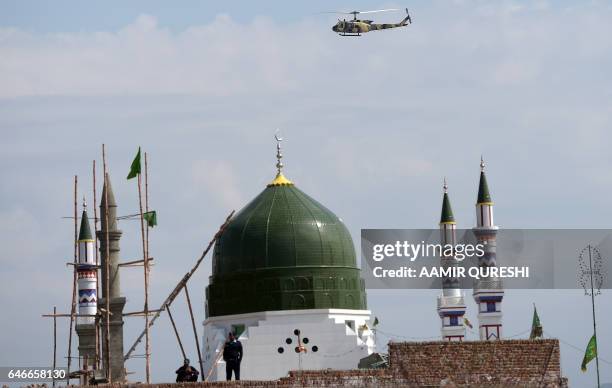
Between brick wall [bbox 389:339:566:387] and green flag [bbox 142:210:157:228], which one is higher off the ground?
green flag [bbox 142:210:157:228]

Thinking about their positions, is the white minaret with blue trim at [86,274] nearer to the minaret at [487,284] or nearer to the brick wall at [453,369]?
the minaret at [487,284]

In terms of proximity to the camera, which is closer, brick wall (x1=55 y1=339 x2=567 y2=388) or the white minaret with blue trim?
brick wall (x1=55 y1=339 x2=567 y2=388)

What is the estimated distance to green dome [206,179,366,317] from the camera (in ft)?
170

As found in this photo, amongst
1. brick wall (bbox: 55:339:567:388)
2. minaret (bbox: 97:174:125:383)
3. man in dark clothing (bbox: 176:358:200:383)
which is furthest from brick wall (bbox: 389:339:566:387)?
minaret (bbox: 97:174:125:383)

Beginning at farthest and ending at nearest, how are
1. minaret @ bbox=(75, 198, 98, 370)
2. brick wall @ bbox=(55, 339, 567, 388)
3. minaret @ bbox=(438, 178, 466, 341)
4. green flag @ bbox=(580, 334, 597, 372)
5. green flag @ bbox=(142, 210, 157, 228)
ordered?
minaret @ bbox=(438, 178, 466, 341)
minaret @ bbox=(75, 198, 98, 370)
green flag @ bbox=(580, 334, 597, 372)
green flag @ bbox=(142, 210, 157, 228)
brick wall @ bbox=(55, 339, 567, 388)

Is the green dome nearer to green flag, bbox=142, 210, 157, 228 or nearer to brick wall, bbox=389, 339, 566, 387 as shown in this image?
green flag, bbox=142, 210, 157, 228

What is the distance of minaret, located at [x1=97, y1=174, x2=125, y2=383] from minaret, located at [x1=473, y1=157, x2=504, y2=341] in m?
20.1

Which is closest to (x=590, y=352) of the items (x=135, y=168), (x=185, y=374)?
(x=135, y=168)

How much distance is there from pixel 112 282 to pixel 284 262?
926 cm

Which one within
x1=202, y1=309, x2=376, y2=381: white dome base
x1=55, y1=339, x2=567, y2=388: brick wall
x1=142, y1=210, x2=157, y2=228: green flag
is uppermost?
x1=142, y1=210, x2=157, y2=228: green flag

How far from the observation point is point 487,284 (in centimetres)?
6294

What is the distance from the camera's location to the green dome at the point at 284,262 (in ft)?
170

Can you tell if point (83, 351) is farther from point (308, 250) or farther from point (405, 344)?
point (405, 344)

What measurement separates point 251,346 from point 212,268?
368 centimetres
